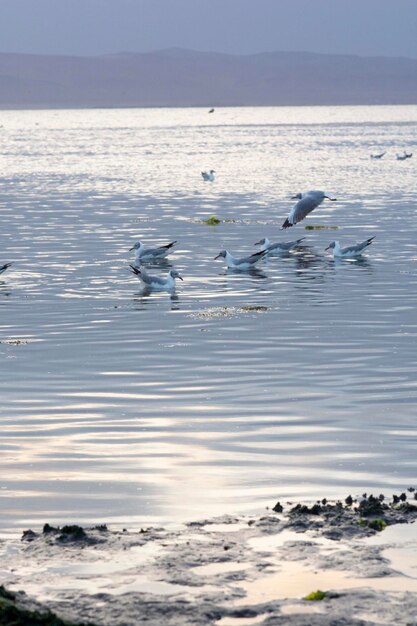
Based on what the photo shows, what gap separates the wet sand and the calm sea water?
2.09ft

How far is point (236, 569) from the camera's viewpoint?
10398mm

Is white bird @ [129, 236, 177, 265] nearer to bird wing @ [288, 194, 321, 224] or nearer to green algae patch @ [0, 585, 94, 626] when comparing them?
bird wing @ [288, 194, 321, 224]

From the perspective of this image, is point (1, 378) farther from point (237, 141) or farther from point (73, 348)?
point (237, 141)

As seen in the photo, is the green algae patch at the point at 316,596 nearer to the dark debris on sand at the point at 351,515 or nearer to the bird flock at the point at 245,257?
the dark debris on sand at the point at 351,515

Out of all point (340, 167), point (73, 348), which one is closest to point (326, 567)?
point (73, 348)

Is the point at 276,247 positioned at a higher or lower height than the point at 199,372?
higher

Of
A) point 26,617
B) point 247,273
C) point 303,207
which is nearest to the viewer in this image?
point 26,617

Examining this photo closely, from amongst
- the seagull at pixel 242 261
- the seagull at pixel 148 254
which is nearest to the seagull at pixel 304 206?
the seagull at pixel 148 254

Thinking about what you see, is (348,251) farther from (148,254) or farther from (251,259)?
(148,254)

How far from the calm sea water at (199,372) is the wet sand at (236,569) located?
64 centimetres

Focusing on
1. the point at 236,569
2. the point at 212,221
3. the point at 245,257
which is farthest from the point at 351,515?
the point at 212,221

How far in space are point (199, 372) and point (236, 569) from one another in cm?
850

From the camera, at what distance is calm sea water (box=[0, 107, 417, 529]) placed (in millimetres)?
12938

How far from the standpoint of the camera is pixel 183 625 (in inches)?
364
